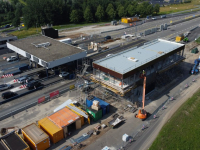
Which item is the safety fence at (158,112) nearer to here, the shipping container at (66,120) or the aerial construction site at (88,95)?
the aerial construction site at (88,95)

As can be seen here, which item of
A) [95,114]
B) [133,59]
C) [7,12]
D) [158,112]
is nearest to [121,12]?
[7,12]

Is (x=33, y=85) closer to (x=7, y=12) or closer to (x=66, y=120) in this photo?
(x=66, y=120)

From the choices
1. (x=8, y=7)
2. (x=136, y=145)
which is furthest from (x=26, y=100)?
(x=8, y=7)

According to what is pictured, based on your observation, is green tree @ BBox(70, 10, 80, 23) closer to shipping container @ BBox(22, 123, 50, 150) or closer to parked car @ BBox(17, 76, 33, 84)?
parked car @ BBox(17, 76, 33, 84)

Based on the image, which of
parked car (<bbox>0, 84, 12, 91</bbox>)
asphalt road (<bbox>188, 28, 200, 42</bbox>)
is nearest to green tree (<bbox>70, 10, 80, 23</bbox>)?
asphalt road (<bbox>188, 28, 200, 42</bbox>)

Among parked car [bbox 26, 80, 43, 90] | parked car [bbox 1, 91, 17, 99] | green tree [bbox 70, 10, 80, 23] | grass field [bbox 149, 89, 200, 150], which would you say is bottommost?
grass field [bbox 149, 89, 200, 150]

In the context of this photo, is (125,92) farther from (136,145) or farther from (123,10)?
(123,10)

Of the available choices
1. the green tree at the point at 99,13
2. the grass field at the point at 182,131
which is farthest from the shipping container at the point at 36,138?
the green tree at the point at 99,13
